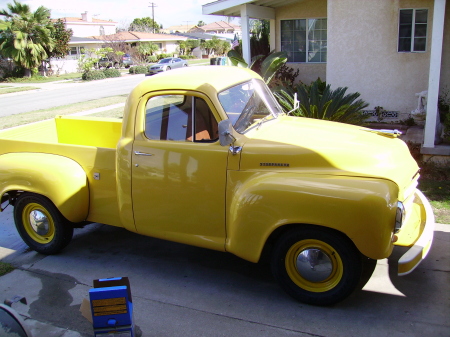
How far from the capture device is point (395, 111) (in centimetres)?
1081

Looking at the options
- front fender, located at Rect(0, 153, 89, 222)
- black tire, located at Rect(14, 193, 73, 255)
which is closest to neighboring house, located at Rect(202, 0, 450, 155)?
front fender, located at Rect(0, 153, 89, 222)

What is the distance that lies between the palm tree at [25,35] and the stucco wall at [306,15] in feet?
92.2

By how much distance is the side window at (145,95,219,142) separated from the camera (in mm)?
4191

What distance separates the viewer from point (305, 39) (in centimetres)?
1334

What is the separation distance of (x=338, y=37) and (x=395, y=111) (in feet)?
7.35

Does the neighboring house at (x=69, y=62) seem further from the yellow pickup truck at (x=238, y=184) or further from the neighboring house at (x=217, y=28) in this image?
the neighboring house at (x=217, y=28)

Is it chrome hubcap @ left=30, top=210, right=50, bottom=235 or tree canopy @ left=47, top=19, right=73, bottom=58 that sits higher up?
tree canopy @ left=47, top=19, right=73, bottom=58

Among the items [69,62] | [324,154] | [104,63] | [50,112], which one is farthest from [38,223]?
[69,62]

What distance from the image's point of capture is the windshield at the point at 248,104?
422 cm

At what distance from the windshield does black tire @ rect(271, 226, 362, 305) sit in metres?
1.14

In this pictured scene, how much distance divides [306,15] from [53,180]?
10.4 metres

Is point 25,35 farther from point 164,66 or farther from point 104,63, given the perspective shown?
point 164,66

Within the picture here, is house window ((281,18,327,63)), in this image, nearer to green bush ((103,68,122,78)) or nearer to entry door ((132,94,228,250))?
entry door ((132,94,228,250))

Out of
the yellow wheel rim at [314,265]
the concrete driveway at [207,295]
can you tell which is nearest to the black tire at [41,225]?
the concrete driveway at [207,295]
